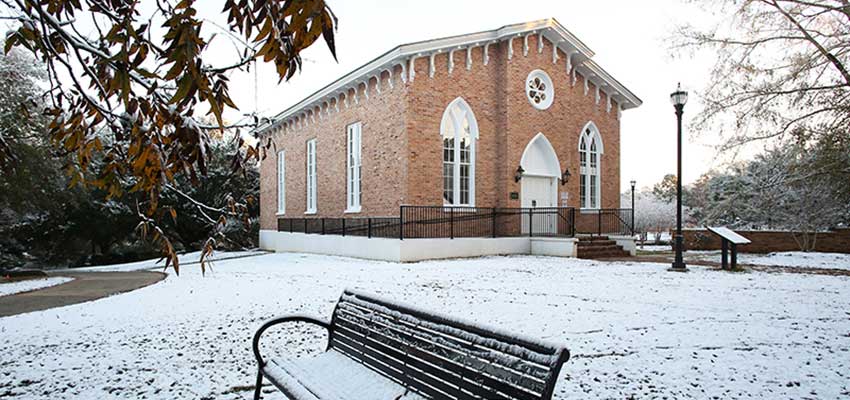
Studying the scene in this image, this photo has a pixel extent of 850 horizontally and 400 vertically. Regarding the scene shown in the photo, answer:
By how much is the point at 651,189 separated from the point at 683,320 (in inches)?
2792

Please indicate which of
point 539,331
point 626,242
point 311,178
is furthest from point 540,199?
point 539,331

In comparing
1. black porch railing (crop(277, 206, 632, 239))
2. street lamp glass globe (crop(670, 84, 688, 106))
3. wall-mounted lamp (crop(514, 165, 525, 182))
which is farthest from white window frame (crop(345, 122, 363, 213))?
street lamp glass globe (crop(670, 84, 688, 106))

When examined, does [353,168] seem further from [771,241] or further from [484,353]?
[771,241]

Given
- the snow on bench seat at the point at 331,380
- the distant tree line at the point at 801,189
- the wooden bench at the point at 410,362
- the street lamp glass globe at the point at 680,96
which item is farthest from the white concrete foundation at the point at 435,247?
the snow on bench seat at the point at 331,380

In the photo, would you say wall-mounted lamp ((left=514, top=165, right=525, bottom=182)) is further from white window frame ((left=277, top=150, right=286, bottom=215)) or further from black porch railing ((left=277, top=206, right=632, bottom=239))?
white window frame ((left=277, top=150, right=286, bottom=215))

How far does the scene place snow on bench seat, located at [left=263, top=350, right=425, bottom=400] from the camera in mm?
2933

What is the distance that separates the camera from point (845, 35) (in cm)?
1248

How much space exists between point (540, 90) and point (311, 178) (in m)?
12.1

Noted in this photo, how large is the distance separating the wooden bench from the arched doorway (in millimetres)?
15869

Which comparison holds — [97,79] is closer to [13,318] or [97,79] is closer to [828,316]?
[13,318]

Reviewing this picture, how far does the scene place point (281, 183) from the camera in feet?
92.1

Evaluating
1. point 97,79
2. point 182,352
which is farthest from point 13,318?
point 97,79

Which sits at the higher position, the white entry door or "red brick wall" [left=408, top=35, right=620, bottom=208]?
"red brick wall" [left=408, top=35, right=620, bottom=208]

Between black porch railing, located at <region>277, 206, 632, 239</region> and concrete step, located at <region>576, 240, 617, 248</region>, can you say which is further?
concrete step, located at <region>576, 240, 617, 248</region>
